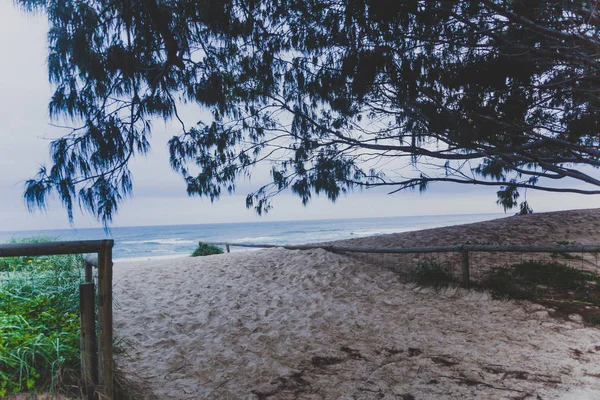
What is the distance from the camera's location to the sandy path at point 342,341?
2.64 m

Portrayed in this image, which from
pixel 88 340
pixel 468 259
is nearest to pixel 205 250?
pixel 468 259

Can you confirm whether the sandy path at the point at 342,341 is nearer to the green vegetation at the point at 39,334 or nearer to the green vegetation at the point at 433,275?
the green vegetation at the point at 433,275

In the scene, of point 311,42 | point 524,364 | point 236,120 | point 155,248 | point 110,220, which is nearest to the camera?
point 524,364

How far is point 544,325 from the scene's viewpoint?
3732 millimetres

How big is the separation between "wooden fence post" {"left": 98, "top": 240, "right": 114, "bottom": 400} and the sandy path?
20.8 inches

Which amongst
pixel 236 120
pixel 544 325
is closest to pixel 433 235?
pixel 544 325

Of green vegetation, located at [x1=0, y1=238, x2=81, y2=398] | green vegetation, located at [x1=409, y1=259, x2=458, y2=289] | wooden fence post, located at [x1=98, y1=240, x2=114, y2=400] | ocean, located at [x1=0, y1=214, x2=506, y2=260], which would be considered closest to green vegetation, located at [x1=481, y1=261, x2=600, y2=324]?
green vegetation, located at [x1=409, y1=259, x2=458, y2=289]

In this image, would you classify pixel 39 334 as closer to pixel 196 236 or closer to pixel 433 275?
pixel 433 275

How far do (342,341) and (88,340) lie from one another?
2094 millimetres

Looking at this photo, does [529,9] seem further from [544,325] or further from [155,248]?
A: [155,248]

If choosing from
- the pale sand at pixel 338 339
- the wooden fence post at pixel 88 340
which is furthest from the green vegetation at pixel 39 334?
the pale sand at pixel 338 339

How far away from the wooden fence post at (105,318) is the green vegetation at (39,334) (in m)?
0.19

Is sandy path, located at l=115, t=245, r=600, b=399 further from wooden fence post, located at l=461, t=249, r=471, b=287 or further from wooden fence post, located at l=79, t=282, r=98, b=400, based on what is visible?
wooden fence post, located at l=79, t=282, r=98, b=400

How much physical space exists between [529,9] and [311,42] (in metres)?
1.98
